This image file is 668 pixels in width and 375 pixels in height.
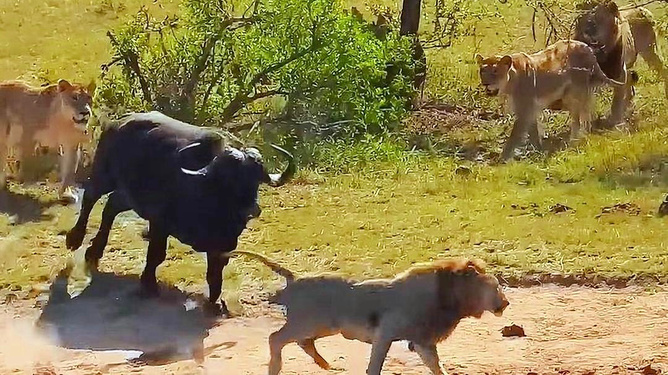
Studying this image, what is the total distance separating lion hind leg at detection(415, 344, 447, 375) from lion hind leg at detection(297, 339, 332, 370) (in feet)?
1.25

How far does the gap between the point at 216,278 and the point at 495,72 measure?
4.72m

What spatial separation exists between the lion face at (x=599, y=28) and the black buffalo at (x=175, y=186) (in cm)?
581

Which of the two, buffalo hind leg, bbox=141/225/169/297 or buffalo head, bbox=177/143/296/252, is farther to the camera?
buffalo hind leg, bbox=141/225/169/297

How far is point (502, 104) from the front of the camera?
1003 centimetres

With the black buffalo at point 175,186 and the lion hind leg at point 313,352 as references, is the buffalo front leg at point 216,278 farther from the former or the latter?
the lion hind leg at point 313,352

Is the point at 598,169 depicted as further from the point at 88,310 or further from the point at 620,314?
the point at 88,310

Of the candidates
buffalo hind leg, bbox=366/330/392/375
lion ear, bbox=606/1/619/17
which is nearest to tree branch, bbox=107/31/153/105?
lion ear, bbox=606/1/619/17

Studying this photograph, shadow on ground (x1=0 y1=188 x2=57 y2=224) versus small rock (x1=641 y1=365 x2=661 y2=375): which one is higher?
small rock (x1=641 y1=365 x2=661 y2=375)

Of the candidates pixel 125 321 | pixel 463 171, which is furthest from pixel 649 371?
pixel 463 171

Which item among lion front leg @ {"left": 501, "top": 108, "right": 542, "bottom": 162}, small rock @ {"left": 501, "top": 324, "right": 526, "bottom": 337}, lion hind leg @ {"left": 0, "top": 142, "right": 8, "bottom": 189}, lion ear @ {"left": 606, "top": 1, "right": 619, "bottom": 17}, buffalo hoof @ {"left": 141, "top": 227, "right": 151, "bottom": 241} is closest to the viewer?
small rock @ {"left": 501, "top": 324, "right": 526, "bottom": 337}

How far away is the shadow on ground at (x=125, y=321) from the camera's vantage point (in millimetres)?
5109

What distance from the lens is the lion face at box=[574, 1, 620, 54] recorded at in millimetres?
10742

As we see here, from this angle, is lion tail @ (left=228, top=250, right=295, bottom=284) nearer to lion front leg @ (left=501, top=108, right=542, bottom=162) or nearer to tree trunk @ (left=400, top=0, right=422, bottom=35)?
lion front leg @ (left=501, top=108, right=542, bottom=162)

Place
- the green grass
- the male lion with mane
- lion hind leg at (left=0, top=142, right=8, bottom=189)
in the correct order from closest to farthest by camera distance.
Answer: the male lion with mane → the green grass → lion hind leg at (left=0, top=142, right=8, bottom=189)
